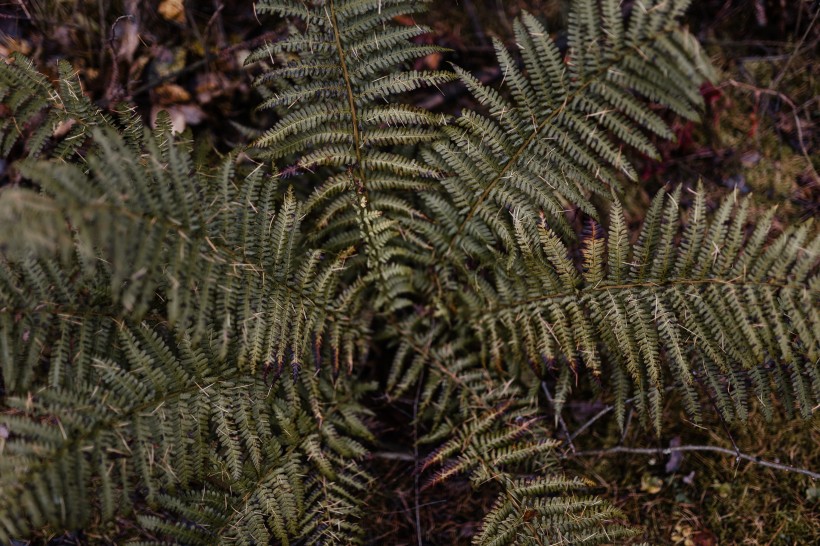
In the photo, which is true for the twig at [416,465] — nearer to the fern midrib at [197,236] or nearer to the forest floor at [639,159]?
the forest floor at [639,159]

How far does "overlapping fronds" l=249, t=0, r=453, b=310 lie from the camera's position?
2.47 meters

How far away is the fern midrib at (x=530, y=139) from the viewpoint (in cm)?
233

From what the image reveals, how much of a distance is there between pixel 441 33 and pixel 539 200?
162 centimetres

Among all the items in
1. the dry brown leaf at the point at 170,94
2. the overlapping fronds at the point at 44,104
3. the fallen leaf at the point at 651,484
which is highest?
the overlapping fronds at the point at 44,104

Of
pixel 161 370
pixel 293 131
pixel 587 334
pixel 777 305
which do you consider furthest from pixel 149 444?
pixel 777 305

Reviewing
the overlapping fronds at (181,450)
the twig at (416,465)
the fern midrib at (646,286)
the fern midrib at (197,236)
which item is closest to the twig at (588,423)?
the fern midrib at (646,286)

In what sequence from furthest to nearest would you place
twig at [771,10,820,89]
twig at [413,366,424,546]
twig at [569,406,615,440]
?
twig at [771,10,820,89] < twig at [569,406,615,440] < twig at [413,366,424,546]

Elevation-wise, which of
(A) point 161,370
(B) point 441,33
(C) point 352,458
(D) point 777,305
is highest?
(B) point 441,33

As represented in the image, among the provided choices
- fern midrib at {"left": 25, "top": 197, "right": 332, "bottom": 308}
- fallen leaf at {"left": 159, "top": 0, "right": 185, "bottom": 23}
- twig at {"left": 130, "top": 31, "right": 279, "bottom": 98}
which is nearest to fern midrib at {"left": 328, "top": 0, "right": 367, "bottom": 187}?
fern midrib at {"left": 25, "top": 197, "right": 332, "bottom": 308}

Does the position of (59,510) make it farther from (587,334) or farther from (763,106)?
(763,106)

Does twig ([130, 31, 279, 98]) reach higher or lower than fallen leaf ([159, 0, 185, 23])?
lower

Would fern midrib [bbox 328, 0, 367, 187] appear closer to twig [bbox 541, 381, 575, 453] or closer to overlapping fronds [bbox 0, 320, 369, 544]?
overlapping fronds [bbox 0, 320, 369, 544]

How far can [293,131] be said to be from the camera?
2.52m

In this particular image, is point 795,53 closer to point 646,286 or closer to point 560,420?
point 646,286
